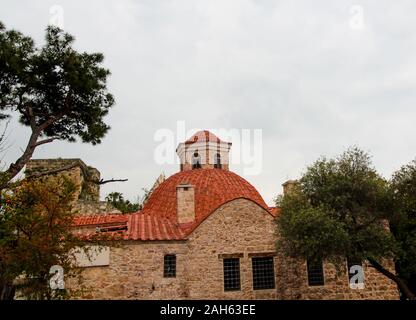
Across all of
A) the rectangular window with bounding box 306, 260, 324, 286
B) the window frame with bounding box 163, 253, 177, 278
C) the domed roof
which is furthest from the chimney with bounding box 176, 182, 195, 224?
the rectangular window with bounding box 306, 260, 324, 286

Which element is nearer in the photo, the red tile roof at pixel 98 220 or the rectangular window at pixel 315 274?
the rectangular window at pixel 315 274

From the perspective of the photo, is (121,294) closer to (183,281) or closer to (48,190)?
(183,281)

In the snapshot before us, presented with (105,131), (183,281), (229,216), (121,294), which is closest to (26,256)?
(105,131)

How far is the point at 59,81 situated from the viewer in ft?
61.6

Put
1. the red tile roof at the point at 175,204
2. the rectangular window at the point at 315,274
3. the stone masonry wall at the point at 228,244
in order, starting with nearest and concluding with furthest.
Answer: the stone masonry wall at the point at 228,244 < the rectangular window at the point at 315,274 < the red tile roof at the point at 175,204

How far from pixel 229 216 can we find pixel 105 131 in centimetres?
925

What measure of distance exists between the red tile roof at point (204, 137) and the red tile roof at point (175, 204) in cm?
622

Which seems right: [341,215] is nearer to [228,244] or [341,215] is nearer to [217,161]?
[228,244]

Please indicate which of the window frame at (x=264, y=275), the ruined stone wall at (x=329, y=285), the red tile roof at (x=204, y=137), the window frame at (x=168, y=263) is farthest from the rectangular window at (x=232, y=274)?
the red tile roof at (x=204, y=137)

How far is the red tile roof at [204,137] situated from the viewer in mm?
39969

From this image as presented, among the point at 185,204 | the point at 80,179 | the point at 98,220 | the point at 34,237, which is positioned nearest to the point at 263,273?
the point at 185,204

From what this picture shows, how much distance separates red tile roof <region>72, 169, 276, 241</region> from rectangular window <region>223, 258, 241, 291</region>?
2852 mm

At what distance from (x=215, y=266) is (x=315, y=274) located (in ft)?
19.1

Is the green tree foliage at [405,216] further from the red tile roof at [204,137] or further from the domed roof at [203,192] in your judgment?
the red tile roof at [204,137]
